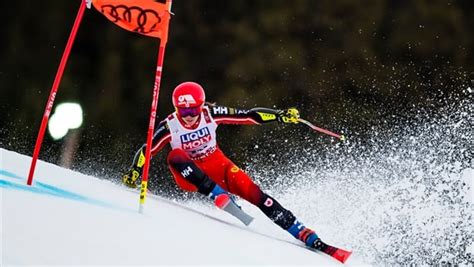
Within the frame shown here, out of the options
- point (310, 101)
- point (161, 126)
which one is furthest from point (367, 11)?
point (161, 126)

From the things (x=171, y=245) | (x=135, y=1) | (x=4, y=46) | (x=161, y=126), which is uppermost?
(x=4, y=46)

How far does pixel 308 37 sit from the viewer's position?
8.00 m

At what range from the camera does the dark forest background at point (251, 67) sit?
7625mm

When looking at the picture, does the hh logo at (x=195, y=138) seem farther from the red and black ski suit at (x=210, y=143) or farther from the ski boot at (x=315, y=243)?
the ski boot at (x=315, y=243)

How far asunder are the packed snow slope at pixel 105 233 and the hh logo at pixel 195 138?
566mm

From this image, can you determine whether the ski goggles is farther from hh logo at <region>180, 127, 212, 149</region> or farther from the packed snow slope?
the packed snow slope

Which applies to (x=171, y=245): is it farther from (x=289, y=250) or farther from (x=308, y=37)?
(x=308, y=37)

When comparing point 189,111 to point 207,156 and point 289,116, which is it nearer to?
point 207,156

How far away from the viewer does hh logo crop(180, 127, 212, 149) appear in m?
3.34

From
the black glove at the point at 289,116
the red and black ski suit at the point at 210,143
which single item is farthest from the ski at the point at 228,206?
the black glove at the point at 289,116

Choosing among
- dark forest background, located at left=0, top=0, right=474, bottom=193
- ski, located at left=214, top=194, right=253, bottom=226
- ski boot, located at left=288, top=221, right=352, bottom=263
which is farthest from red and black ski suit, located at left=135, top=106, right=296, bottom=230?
dark forest background, located at left=0, top=0, right=474, bottom=193

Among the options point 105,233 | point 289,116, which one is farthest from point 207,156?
point 105,233

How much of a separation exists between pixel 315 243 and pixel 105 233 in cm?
124

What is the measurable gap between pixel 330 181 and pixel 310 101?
103 inches
